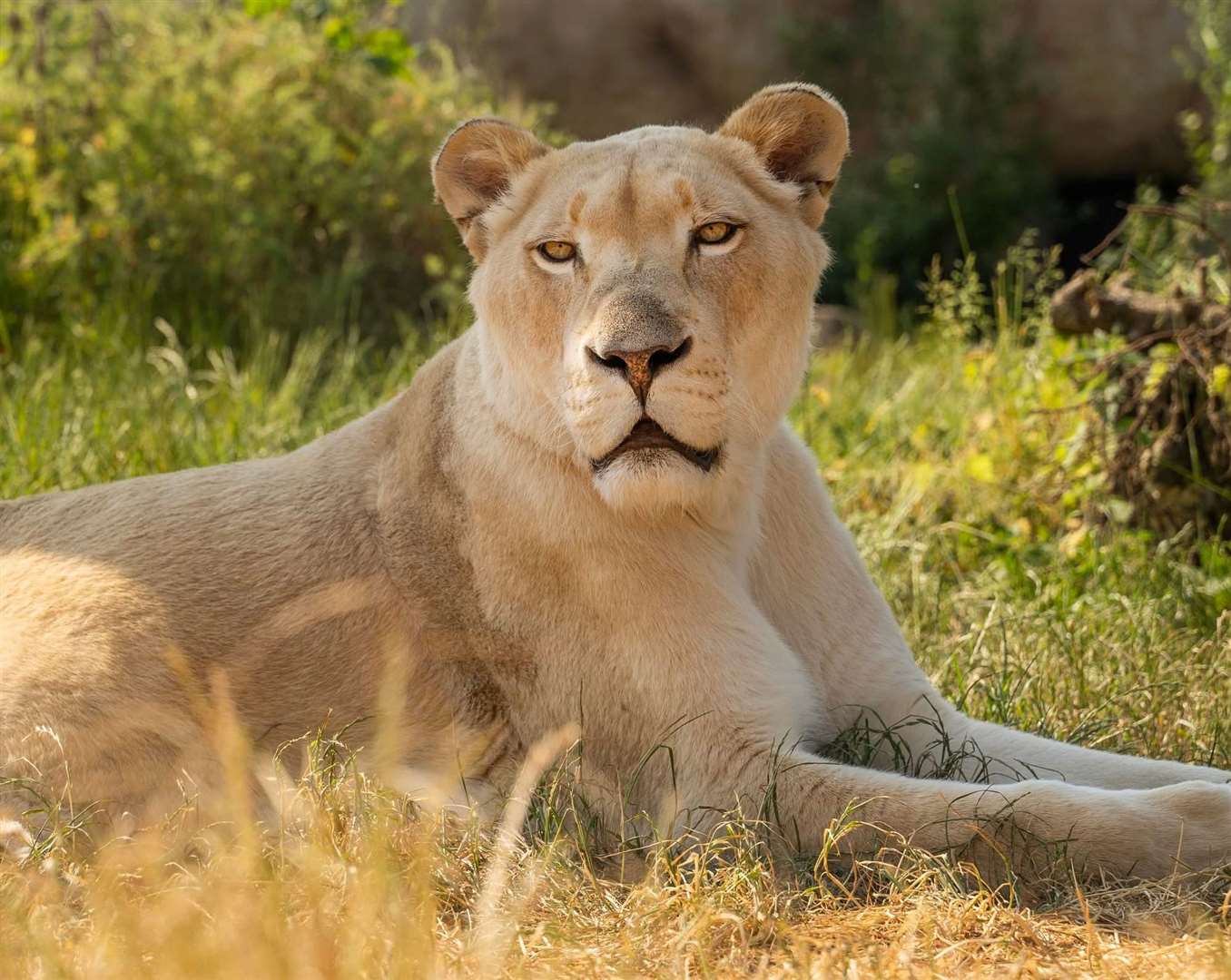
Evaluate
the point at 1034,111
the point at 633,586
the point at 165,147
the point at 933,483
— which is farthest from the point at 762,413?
the point at 1034,111

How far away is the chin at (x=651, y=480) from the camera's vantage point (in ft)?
11.0

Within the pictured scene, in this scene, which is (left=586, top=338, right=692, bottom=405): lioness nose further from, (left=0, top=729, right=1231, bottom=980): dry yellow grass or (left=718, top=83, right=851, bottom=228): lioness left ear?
(left=0, top=729, right=1231, bottom=980): dry yellow grass

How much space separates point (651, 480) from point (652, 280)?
45cm

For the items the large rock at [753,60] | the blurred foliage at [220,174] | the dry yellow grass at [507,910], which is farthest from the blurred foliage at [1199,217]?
the blurred foliage at [220,174]

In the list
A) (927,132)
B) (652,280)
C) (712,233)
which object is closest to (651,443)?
(652,280)

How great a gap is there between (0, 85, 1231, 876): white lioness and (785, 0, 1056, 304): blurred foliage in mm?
8127

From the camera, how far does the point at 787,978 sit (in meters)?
2.66

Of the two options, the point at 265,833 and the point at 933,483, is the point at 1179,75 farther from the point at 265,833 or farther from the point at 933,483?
the point at 265,833

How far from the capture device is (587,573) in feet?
12.0

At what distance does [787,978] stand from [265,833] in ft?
4.60

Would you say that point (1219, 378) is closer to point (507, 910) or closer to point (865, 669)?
point (865, 669)

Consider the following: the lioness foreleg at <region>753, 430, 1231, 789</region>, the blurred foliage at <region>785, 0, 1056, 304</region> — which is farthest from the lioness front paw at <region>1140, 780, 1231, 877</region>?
the blurred foliage at <region>785, 0, 1056, 304</region>

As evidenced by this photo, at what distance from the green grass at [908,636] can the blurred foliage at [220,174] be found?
60 cm

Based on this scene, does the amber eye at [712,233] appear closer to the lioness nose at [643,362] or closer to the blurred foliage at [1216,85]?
the lioness nose at [643,362]
